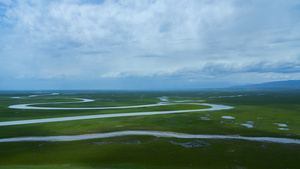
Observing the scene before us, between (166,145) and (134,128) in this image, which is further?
(134,128)

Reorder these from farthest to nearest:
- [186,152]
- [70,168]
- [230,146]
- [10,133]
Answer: [10,133] → [230,146] → [186,152] → [70,168]

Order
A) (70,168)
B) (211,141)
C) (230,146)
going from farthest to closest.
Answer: (211,141) → (230,146) → (70,168)

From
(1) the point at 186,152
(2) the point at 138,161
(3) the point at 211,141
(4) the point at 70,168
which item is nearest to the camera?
(4) the point at 70,168

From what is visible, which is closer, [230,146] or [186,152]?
[186,152]

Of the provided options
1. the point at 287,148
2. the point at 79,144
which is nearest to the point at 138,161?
the point at 79,144

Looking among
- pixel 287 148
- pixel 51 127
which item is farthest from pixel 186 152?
pixel 51 127

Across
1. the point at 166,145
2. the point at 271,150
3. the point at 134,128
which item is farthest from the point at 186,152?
the point at 134,128

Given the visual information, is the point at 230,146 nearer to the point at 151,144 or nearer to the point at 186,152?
the point at 186,152

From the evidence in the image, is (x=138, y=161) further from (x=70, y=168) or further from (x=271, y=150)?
(x=271, y=150)

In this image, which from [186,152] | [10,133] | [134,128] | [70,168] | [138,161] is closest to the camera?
[70,168]
